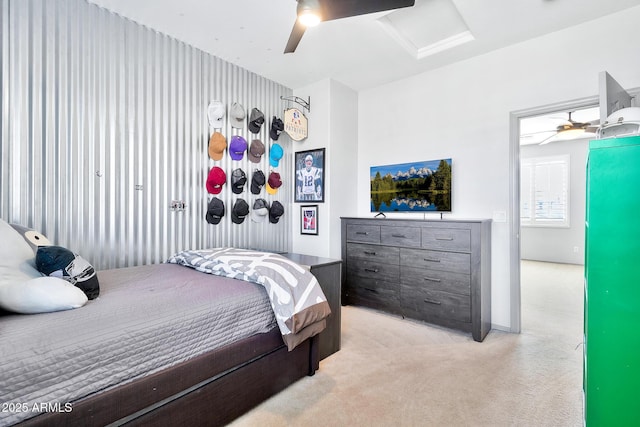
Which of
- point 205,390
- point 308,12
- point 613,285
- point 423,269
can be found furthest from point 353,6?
point 423,269

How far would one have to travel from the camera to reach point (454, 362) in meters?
2.38

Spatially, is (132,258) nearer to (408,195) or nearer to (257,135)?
(257,135)

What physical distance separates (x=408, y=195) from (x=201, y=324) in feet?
9.38

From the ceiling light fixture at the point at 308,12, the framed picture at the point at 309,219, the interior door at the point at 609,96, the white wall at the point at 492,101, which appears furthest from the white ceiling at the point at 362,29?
the framed picture at the point at 309,219

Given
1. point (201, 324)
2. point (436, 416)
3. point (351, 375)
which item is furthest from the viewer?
point (351, 375)

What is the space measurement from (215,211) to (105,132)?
1130 millimetres

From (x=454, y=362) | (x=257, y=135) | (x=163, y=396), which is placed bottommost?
(x=454, y=362)

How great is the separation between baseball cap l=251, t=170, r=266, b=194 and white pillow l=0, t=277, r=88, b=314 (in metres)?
2.26

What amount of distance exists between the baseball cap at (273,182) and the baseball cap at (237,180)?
0.45 m

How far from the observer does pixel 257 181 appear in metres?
3.52

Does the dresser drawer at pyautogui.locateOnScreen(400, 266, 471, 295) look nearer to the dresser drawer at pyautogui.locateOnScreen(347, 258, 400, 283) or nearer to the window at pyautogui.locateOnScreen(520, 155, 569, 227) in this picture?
the dresser drawer at pyautogui.locateOnScreen(347, 258, 400, 283)

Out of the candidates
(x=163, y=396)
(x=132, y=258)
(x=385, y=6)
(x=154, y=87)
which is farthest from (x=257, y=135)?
(x=163, y=396)

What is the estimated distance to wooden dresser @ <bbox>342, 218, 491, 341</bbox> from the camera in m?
2.88

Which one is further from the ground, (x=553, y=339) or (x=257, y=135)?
(x=257, y=135)
